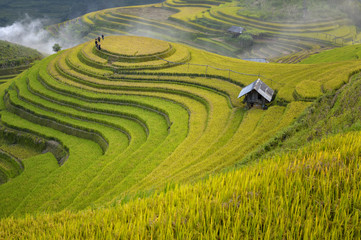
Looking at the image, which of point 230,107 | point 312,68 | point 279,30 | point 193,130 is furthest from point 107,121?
point 279,30

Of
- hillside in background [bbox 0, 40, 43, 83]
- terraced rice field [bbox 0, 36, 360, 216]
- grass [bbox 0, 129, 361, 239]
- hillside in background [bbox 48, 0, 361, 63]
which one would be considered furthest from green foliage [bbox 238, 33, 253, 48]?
grass [bbox 0, 129, 361, 239]

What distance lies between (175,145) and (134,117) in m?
5.60

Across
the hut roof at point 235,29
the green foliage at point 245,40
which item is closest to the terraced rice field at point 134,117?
the green foliage at point 245,40

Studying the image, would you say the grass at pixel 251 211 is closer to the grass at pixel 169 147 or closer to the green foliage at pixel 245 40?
the grass at pixel 169 147

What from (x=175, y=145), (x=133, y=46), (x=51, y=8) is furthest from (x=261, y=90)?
(x=51, y=8)

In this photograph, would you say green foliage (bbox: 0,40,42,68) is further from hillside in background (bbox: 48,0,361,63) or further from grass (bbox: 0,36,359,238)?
hillside in background (bbox: 48,0,361,63)

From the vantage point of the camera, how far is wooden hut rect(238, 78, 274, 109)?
44.8 ft

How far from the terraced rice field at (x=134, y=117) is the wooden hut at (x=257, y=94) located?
1.89 ft

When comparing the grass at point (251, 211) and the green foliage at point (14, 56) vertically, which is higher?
the green foliage at point (14, 56)

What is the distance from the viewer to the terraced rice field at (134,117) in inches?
408

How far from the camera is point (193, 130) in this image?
13.3m

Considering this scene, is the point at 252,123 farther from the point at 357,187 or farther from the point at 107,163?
the point at 357,187

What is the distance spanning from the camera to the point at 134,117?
17.0 m

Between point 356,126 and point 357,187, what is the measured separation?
107 inches
